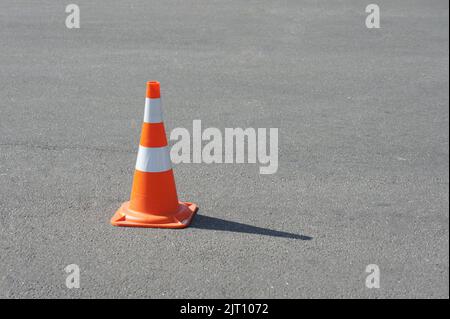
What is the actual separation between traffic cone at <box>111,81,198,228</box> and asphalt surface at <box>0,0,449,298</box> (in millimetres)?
124

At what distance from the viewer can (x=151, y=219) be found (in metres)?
4.83

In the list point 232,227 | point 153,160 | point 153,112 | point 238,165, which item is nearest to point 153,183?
point 153,160

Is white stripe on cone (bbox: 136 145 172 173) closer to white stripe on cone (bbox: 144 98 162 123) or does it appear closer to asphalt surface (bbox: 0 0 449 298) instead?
white stripe on cone (bbox: 144 98 162 123)

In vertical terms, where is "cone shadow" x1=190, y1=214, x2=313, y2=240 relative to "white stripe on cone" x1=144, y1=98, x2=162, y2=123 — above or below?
below

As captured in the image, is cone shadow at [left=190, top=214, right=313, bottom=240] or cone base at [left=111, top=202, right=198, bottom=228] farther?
cone base at [left=111, top=202, right=198, bottom=228]

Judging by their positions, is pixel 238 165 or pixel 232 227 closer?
pixel 232 227

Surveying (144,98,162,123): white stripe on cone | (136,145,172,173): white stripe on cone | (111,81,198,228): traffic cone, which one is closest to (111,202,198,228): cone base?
(111,81,198,228): traffic cone

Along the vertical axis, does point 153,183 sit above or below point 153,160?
below

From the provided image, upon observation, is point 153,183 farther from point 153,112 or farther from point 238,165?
point 238,165

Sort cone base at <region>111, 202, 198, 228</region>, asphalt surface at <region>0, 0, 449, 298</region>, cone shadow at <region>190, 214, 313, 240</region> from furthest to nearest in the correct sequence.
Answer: cone base at <region>111, 202, 198, 228</region> → cone shadow at <region>190, 214, 313, 240</region> → asphalt surface at <region>0, 0, 449, 298</region>

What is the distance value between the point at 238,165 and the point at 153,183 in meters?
1.33

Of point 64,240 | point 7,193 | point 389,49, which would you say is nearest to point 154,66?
point 389,49

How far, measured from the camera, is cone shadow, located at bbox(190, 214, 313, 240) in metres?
4.68

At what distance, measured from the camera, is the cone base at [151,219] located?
15.7 feet
